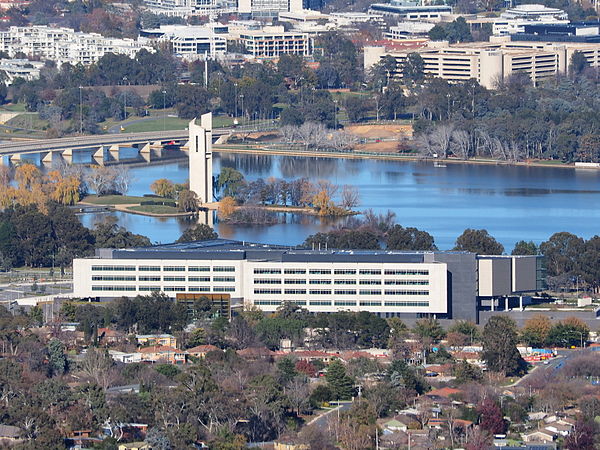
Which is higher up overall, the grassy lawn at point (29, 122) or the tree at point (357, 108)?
the tree at point (357, 108)

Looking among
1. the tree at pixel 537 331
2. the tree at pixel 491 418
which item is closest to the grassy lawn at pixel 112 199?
the tree at pixel 537 331

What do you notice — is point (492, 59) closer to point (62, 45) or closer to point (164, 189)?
point (62, 45)

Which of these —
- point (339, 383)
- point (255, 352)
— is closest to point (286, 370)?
point (339, 383)

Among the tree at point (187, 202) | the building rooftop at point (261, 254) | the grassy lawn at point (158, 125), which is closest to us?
the building rooftop at point (261, 254)

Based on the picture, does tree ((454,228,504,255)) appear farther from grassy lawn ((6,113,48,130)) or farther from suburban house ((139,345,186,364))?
grassy lawn ((6,113,48,130))

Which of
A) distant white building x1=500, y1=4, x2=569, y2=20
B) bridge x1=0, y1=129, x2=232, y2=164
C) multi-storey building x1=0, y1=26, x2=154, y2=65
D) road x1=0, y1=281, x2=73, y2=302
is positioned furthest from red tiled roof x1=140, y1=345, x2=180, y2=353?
distant white building x1=500, y1=4, x2=569, y2=20

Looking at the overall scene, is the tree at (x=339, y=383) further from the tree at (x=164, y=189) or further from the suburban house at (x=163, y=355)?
the tree at (x=164, y=189)
